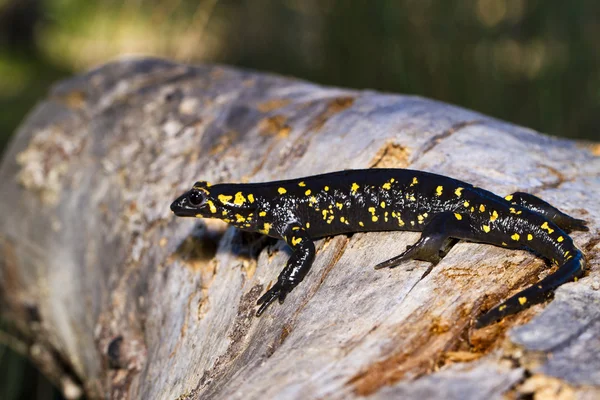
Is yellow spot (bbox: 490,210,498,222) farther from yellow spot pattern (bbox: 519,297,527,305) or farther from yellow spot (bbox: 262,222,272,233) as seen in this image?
yellow spot (bbox: 262,222,272,233)

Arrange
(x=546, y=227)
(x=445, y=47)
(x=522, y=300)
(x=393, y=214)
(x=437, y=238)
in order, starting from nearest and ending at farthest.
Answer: (x=522, y=300) → (x=546, y=227) → (x=437, y=238) → (x=393, y=214) → (x=445, y=47)

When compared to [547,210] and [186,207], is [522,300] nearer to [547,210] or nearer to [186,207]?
[547,210]

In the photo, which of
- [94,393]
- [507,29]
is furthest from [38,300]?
[507,29]

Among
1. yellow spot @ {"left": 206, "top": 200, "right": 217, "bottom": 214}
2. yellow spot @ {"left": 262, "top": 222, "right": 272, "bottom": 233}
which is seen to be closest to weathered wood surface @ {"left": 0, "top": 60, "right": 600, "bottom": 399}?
yellow spot @ {"left": 262, "top": 222, "right": 272, "bottom": 233}

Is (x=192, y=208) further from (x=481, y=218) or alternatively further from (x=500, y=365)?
(x=500, y=365)

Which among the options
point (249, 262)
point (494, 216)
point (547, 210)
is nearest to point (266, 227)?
point (249, 262)

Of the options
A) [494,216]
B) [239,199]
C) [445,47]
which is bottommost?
[494,216]

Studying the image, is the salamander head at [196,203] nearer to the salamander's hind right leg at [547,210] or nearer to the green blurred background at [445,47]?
the salamander's hind right leg at [547,210]

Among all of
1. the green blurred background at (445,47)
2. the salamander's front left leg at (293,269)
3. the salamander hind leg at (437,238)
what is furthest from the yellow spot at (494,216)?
the green blurred background at (445,47)
